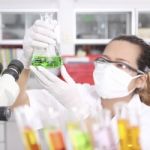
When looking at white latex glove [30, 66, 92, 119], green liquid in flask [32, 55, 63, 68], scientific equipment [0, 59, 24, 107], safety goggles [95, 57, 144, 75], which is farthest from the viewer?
safety goggles [95, 57, 144, 75]

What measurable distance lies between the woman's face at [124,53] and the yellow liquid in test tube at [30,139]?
837 mm

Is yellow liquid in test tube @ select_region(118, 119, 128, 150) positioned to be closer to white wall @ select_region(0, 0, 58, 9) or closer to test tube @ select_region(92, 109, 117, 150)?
test tube @ select_region(92, 109, 117, 150)

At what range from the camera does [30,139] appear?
29.8 inches

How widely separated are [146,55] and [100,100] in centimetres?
31

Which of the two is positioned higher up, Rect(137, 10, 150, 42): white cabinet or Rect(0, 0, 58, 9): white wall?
Rect(0, 0, 58, 9): white wall

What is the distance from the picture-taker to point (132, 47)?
5.26 ft

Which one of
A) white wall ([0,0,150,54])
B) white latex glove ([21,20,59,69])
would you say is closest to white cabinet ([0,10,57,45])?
white wall ([0,0,150,54])

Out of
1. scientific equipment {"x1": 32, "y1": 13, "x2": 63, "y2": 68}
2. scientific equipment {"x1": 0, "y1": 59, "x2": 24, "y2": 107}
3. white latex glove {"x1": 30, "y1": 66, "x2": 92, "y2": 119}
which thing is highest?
scientific equipment {"x1": 32, "y1": 13, "x2": 63, "y2": 68}

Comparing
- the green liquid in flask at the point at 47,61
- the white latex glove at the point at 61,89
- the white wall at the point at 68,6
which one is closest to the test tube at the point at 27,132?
the green liquid in flask at the point at 47,61

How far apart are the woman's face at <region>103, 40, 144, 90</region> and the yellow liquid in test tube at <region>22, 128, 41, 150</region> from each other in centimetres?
84

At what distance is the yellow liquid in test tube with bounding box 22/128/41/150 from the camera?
757 millimetres

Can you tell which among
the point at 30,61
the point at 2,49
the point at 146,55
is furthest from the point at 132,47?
the point at 2,49

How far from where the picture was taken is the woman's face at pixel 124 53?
1532 millimetres

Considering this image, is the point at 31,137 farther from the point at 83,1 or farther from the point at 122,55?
the point at 83,1
